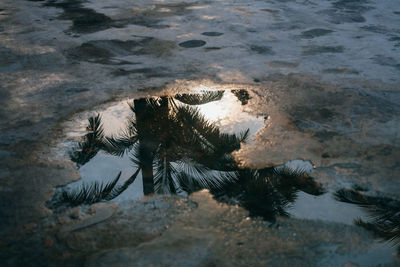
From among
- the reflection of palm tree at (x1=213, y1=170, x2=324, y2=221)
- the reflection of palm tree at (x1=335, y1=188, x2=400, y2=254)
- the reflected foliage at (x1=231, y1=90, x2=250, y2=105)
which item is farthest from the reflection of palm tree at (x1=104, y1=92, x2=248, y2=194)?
the reflection of palm tree at (x1=335, y1=188, x2=400, y2=254)

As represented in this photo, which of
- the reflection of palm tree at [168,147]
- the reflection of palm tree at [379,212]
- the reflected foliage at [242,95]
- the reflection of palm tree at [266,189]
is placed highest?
the reflected foliage at [242,95]

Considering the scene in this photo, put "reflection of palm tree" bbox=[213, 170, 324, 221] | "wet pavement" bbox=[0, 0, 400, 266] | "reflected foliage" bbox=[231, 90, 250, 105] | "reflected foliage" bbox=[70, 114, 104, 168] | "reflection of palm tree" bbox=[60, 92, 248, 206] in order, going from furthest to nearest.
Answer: "reflected foliage" bbox=[231, 90, 250, 105] < "reflected foliage" bbox=[70, 114, 104, 168] < "reflection of palm tree" bbox=[60, 92, 248, 206] < "reflection of palm tree" bbox=[213, 170, 324, 221] < "wet pavement" bbox=[0, 0, 400, 266]

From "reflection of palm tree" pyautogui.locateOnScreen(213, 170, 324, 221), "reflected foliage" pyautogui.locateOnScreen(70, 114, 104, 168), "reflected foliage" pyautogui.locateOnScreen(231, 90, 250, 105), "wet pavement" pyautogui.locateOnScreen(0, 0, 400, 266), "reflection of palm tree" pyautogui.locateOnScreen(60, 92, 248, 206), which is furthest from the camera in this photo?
"reflected foliage" pyautogui.locateOnScreen(231, 90, 250, 105)

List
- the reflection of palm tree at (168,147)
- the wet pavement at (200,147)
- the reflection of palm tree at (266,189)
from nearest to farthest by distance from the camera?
the wet pavement at (200,147) → the reflection of palm tree at (266,189) → the reflection of palm tree at (168,147)

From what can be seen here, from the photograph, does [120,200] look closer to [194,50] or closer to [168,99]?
[168,99]

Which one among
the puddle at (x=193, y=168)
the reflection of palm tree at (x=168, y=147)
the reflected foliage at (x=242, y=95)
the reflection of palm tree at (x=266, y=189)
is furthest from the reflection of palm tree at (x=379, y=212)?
the reflected foliage at (x=242, y=95)

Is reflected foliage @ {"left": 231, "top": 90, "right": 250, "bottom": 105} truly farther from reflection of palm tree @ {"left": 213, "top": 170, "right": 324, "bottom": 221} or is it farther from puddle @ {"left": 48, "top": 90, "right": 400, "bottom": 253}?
reflection of palm tree @ {"left": 213, "top": 170, "right": 324, "bottom": 221}

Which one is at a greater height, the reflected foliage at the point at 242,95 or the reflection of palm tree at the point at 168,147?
the reflected foliage at the point at 242,95

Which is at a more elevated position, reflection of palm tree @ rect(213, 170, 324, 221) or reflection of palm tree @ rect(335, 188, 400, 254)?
reflection of palm tree @ rect(213, 170, 324, 221)

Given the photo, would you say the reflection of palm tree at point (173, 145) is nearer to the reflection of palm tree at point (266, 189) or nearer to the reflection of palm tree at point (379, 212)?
the reflection of palm tree at point (266, 189)
